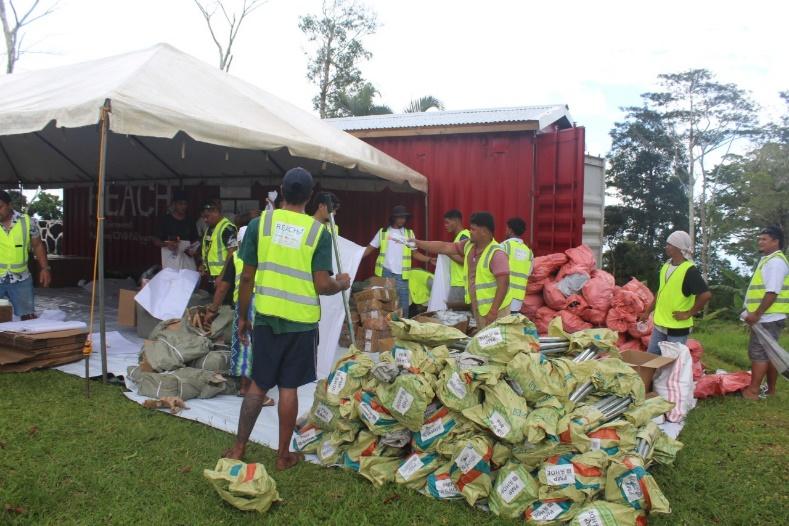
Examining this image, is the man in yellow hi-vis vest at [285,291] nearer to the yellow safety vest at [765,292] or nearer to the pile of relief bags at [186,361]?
the pile of relief bags at [186,361]

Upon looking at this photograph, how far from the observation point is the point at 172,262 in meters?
7.23

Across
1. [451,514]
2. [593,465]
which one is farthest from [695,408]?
[451,514]

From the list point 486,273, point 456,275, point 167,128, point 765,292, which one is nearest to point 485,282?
point 486,273

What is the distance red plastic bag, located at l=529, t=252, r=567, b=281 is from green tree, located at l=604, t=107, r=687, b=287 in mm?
20194

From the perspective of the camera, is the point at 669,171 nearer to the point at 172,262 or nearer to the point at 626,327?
the point at 626,327

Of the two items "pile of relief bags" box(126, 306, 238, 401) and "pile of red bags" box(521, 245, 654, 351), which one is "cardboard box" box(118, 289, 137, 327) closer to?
"pile of relief bags" box(126, 306, 238, 401)

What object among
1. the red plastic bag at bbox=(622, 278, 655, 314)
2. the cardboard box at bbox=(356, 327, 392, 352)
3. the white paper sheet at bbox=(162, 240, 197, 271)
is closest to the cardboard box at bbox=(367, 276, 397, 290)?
the cardboard box at bbox=(356, 327, 392, 352)

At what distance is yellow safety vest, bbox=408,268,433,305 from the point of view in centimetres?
736

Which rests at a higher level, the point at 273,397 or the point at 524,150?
the point at 524,150

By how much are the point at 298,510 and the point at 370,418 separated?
65 centimetres

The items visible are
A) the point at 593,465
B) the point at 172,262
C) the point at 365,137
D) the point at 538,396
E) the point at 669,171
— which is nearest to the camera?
the point at 593,465

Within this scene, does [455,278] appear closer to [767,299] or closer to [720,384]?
[720,384]

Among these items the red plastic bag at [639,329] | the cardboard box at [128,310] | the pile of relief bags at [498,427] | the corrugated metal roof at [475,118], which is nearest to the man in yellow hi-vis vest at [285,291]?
the pile of relief bags at [498,427]

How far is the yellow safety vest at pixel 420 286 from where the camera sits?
7355mm
